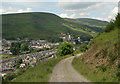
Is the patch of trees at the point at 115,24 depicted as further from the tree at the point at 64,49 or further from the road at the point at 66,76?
the tree at the point at 64,49

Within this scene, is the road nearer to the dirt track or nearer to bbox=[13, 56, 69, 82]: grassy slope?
the dirt track

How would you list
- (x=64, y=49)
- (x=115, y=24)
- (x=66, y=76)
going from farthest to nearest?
(x=64, y=49)
(x=115, y=24)
(x=66, y=76)

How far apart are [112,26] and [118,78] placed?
57.2 ft

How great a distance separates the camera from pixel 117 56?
15625mm

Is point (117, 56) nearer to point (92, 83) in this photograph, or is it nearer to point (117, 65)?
point (117, 65)

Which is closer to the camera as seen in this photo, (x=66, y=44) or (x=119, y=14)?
(x=119, y=14)

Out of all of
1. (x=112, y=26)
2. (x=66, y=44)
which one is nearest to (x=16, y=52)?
(x=66, y=44)

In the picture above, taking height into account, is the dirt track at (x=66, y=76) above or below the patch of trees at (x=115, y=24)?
below

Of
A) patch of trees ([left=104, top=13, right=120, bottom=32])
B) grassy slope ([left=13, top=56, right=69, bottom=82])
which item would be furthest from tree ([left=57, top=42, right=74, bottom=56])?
grassy slope ([left=13, top=56, right=69, bottom=82])

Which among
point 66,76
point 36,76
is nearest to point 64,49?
point 66,76

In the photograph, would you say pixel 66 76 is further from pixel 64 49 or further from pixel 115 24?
pixel 64 49

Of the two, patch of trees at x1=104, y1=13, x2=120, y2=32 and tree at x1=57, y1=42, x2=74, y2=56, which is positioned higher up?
patch of trees at x1=104, y1=13, x2=120, y2=32

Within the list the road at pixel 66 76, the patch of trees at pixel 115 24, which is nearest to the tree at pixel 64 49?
the patch of trees at pixel 115 24

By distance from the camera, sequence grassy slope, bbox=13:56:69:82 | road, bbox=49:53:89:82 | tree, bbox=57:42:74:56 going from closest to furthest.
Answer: road, bbox=49:53:89:82 < grassy slope, bbox=13:56:69:82 < tree, bbox=57:42:74:56
